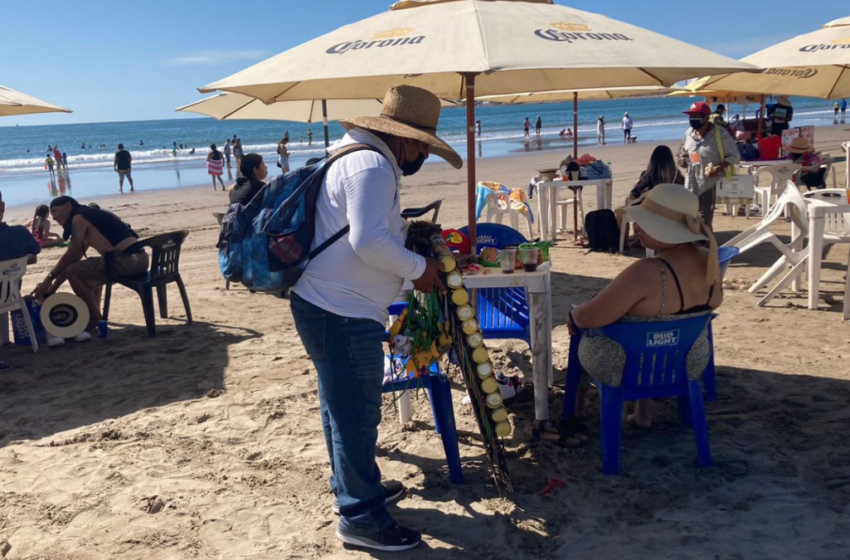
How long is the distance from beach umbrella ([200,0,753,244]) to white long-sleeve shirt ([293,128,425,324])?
791 mm

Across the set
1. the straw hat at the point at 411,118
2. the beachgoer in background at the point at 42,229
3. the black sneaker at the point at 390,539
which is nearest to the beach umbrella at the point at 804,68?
the straw hat at the point at 411,118

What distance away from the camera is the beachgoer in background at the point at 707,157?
7.46 metres

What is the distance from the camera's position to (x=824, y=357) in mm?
4711

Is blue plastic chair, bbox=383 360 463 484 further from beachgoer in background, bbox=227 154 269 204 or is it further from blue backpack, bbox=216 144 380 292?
beachgoer in background, bbox=227 154 269 204

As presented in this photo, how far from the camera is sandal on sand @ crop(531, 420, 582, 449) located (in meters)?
3.66

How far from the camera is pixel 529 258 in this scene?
12.3ft

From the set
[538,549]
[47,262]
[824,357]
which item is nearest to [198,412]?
[538,549]

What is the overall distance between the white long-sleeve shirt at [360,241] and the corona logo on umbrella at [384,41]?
1003 millimetres

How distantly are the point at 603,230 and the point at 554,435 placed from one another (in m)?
5.10

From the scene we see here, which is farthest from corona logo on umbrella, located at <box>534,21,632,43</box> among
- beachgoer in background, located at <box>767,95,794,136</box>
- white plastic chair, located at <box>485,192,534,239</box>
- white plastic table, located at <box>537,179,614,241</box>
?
beachgoer in background, located at <box>767,95,794,136</box>

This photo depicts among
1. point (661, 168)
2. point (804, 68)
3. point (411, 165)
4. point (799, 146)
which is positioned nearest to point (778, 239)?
point (804, 68)

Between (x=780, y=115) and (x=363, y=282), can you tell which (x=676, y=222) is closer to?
(x=363, y=282)

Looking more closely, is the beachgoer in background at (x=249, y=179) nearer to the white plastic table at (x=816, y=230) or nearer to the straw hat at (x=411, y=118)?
the straw hat at (x=411, y=118)

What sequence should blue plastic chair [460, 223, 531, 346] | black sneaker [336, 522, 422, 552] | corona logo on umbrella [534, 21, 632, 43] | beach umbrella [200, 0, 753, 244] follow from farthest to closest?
blue plastic chair [460, 223, 531, 346]
corona logo on umbrella [534, 21, 632, 43]
beach umbrella [200, 0, 753, 244]
black sneaker [336, 522, 422, 552]
